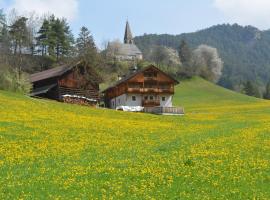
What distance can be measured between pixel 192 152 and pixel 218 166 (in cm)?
449

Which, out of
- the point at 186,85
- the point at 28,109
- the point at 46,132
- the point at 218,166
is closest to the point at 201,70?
the point at 186,85

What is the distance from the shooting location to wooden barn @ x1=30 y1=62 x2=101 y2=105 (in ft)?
286

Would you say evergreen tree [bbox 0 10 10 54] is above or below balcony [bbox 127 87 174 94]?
above

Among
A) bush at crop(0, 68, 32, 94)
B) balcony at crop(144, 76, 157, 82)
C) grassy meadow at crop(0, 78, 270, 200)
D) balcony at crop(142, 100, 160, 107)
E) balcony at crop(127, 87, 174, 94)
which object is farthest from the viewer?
balcony at crop(144, 76, 157, 82)

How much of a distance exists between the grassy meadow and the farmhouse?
2118 inches

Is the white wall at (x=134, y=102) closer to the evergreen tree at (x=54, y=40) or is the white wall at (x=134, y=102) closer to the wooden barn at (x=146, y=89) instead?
the wooden barn at (x=146, y=89)

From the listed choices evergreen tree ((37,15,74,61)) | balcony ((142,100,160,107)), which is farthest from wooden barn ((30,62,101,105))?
evergreen tree ((37,15,74,61))

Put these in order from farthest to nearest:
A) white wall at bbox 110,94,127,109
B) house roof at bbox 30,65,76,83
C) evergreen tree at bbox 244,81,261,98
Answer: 1. evergreen tree at bbox 244,81,261,98
2. white wall at bbox 110,94,127,109
3. house roof at bbox 30,65,76,83

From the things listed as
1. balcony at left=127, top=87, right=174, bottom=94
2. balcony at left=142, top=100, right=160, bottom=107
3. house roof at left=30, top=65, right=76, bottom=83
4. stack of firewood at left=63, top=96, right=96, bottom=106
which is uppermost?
house roof at left=30, top=65, right=76, bottom=83

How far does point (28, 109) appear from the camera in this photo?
169 feet

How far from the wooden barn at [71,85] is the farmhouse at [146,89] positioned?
26.5ft

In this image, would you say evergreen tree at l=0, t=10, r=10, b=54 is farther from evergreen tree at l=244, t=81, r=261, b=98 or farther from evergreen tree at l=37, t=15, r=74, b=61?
evergreen tree at l=244, t=81, r=261, b=98

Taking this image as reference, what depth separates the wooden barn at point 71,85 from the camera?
8725 centimetres

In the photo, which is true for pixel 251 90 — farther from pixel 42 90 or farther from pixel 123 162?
pixel 123 162
